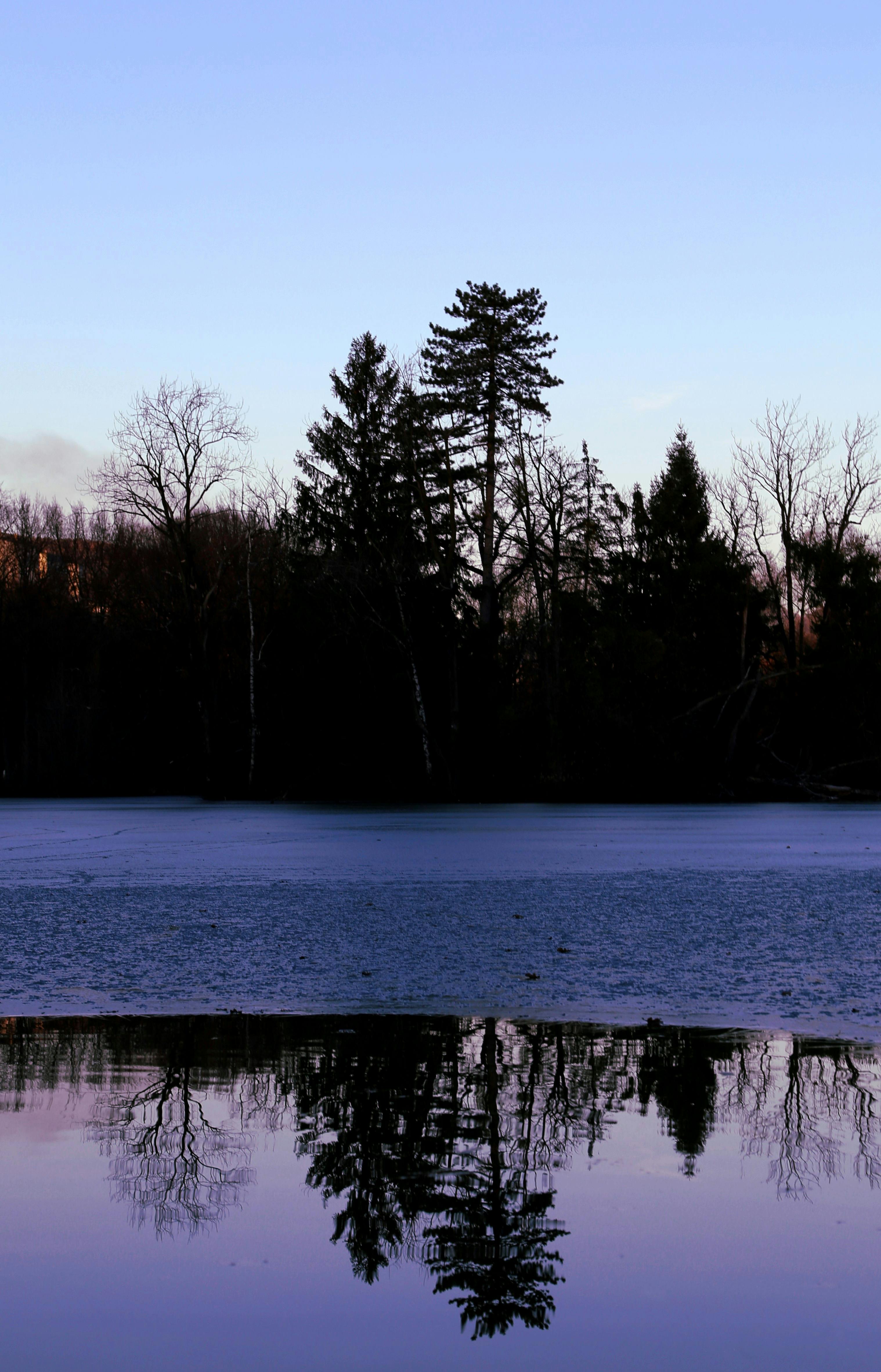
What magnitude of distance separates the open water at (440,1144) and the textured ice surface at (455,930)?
6 centimetres

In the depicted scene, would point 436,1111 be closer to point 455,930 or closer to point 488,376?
point 455,930

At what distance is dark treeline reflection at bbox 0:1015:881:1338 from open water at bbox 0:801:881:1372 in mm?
16

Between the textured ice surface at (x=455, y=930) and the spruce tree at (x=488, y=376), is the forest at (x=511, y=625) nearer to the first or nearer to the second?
the spruce tree at (x=488, y=376)

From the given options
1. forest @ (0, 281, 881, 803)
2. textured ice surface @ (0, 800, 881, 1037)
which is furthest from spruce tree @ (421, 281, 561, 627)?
textured ice surface @ (0, 800, 881, 1037)

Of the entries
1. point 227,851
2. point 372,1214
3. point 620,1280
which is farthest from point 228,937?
point 227,851

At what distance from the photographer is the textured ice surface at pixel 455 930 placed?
7.12 metres

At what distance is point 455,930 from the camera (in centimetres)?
1005

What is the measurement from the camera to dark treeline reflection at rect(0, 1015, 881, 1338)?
3383 mm

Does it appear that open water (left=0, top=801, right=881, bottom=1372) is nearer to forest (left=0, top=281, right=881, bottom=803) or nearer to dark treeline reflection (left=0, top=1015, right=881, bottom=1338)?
dark treeline reflection (left=0, top=1015, right=881, bottom=1338)

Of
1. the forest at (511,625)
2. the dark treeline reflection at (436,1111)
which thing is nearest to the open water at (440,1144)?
the dark treeline reflection at (436,1111)

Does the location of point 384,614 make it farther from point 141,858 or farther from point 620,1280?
point 620,1280

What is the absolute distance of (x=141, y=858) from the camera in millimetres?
17844

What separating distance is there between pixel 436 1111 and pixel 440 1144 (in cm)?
45

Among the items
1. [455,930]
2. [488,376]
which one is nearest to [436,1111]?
[455,930]
